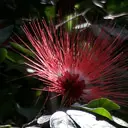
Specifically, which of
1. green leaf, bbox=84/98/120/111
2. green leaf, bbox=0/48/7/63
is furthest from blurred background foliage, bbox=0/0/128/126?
green leaf, bbox=84/98/120/111

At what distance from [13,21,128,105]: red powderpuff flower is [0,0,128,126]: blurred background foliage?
5 centimetres

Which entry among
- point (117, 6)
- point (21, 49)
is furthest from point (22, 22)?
point (117, 6)

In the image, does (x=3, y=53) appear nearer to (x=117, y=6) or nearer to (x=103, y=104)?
(x=103, y=104)

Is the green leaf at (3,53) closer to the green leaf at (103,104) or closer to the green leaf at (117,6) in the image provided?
the green leaf at (103,104)

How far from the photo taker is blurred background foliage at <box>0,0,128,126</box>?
1106mm

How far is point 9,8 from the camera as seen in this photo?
1334 millimetres

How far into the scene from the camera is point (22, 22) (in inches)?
49.9

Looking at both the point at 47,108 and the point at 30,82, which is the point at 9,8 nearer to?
the point at 30,82

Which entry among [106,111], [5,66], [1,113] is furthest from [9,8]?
[106,111]

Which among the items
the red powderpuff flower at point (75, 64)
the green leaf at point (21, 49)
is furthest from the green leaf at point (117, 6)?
the green leaf at point (21, 49)

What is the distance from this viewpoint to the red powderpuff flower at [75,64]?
104 cm

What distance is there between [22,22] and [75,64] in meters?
0.29

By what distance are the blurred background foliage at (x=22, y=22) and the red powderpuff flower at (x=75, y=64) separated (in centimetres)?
5

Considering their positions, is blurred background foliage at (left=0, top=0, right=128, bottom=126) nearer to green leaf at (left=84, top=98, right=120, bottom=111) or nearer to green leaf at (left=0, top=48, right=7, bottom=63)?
green leaf at (left=0, top=48, right=7, bottom=63)
